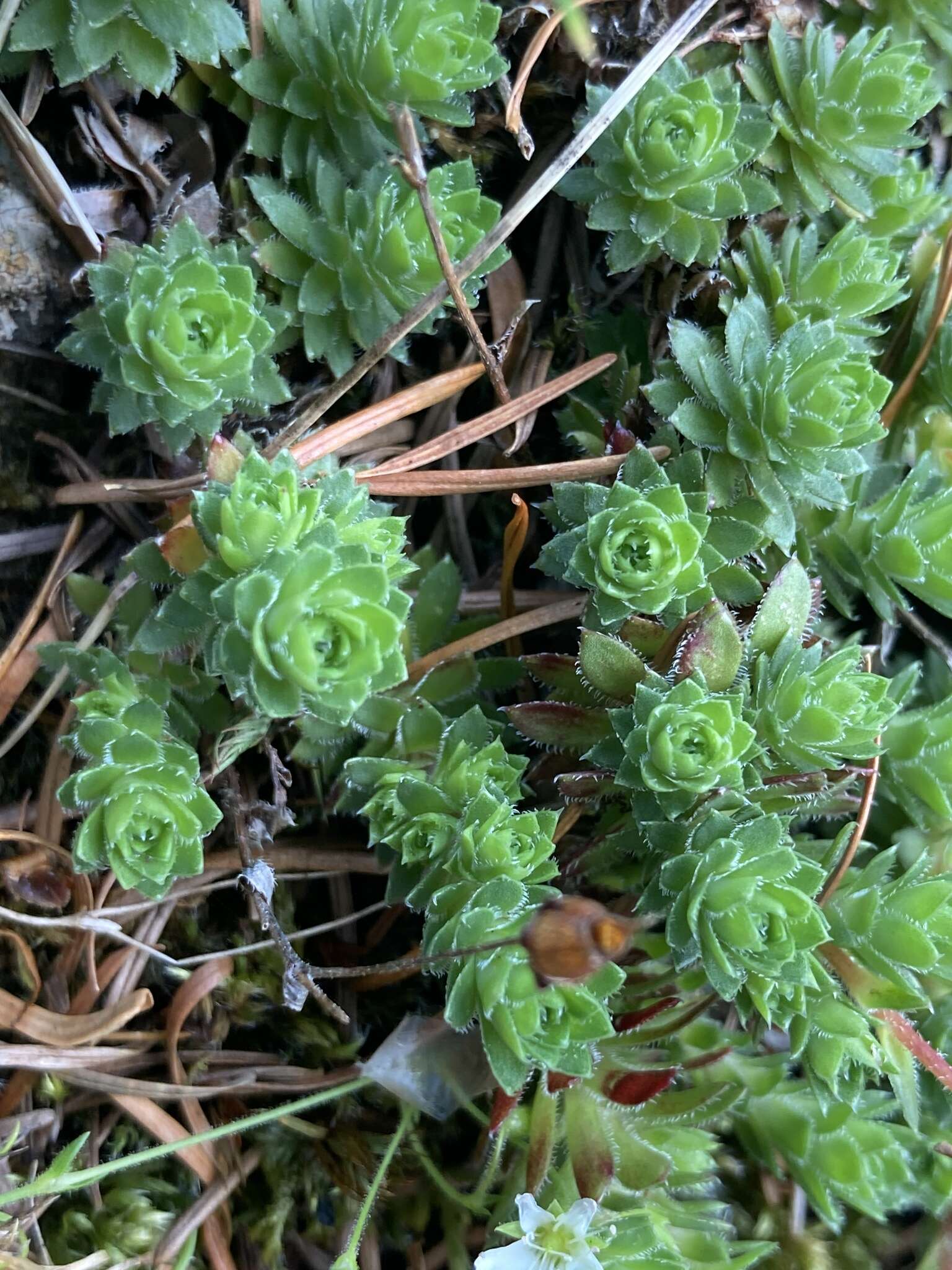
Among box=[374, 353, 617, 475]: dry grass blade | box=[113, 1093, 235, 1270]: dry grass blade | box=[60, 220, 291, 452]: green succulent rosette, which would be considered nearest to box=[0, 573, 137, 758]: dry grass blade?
box=[60, 220, 291, 452]: green succulent rosette

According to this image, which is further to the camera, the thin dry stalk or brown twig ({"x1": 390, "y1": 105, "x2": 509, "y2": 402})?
the thin dry stalk

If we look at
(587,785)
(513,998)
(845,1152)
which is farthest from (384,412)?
(845,1152)

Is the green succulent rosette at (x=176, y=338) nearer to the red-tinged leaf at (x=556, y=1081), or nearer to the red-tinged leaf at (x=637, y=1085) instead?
the red-tinged leaf at (x=556, y=1081)

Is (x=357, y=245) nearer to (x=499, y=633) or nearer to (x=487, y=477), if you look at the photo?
(x=487, y=477)

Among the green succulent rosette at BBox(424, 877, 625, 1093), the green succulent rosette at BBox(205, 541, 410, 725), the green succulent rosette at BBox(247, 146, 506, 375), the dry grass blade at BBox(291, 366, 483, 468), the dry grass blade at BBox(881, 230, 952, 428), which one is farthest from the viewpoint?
the dry grass blade at BBox(881, 230, 952, 428)

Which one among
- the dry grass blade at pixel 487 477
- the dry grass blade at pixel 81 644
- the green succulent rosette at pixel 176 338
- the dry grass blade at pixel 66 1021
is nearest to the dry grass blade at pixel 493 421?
the dry grass blade at pixel 487 477

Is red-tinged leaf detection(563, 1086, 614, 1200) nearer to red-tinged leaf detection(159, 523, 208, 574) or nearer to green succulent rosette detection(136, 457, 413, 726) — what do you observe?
green succulent rosette detection(136, 457, 413, 726)
